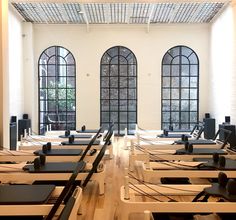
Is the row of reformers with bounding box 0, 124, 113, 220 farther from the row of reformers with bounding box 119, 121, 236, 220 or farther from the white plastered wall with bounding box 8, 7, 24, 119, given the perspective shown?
the white plastered wall with bounding box 8, 7, 24, 119

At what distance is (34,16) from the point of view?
10.8 meters

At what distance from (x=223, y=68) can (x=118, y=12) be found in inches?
132

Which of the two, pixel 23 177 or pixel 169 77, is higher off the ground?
pixel 169 77

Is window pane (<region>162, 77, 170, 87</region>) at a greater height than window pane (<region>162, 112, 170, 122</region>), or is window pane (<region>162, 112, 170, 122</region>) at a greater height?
window pane (<region>162, 77, 170, 87</region>)

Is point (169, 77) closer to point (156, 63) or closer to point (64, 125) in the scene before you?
point (156, 63)

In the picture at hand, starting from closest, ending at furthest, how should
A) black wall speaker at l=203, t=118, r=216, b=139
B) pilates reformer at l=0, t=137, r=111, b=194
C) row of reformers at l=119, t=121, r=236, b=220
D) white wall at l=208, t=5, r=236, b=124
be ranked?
row of reformers at l=119, t=121, r=236, b=220, pilates reformer at l=0, t=137, r=111, b=194, white wall at l=208, t=5, r=236, b=124, black wall speaker at l=203, t=118, r=216, b=139

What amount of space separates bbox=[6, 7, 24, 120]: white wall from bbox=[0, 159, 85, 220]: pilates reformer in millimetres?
7016

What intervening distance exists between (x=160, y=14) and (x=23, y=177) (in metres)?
7.97

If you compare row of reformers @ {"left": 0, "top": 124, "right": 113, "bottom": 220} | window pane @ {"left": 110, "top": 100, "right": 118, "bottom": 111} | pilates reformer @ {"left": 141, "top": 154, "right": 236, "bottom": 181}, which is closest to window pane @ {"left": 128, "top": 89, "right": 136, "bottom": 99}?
window pane @ {"left": 110, "top": 100, "right": 118, "bottom": 111}

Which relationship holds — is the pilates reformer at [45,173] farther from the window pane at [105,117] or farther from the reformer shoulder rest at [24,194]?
the window pane at [105,117]

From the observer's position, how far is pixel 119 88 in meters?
11.9

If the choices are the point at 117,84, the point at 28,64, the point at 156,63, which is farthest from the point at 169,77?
the point at 28,64

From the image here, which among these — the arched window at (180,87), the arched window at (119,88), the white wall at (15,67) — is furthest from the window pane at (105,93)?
the white wall at (15,67)

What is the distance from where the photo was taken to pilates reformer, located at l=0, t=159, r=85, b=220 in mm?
2258
